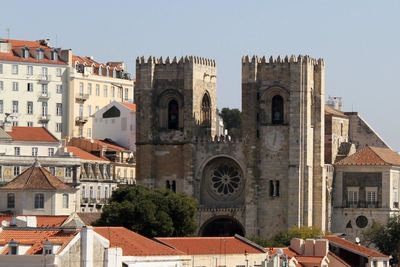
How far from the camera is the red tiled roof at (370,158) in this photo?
141125 millimetres

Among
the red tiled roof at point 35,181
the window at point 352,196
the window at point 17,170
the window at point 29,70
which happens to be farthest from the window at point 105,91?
the red tiled roof at point 35,181

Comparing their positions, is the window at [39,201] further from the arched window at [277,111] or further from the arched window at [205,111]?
the arched window at [205,111]

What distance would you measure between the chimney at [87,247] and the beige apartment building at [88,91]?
104 meters

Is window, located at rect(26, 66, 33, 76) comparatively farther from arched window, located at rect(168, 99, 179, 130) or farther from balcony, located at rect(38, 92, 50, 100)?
arched window, located at rect(168, 99, 179, 130)

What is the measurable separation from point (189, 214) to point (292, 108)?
1342cm

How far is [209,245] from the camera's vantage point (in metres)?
92.7

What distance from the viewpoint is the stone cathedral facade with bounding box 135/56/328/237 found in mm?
136625

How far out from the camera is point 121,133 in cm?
17300

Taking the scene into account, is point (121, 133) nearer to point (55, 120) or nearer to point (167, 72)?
point (55, 120)

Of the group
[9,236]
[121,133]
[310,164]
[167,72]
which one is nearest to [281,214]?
[310,164]

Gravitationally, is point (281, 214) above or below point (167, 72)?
below

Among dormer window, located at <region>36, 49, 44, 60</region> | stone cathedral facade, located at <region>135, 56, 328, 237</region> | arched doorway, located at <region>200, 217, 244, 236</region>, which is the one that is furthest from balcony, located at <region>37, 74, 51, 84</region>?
arched doorway, located at <region>200, 217, 244, 236</region>

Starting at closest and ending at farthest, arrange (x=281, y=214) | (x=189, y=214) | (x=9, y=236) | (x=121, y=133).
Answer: (x=9, y=236) → (x=189, y=214) → (x=281, y=214) → (x=121, y=133)

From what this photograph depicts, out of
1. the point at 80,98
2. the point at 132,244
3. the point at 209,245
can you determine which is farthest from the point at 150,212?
the point at 80,98
